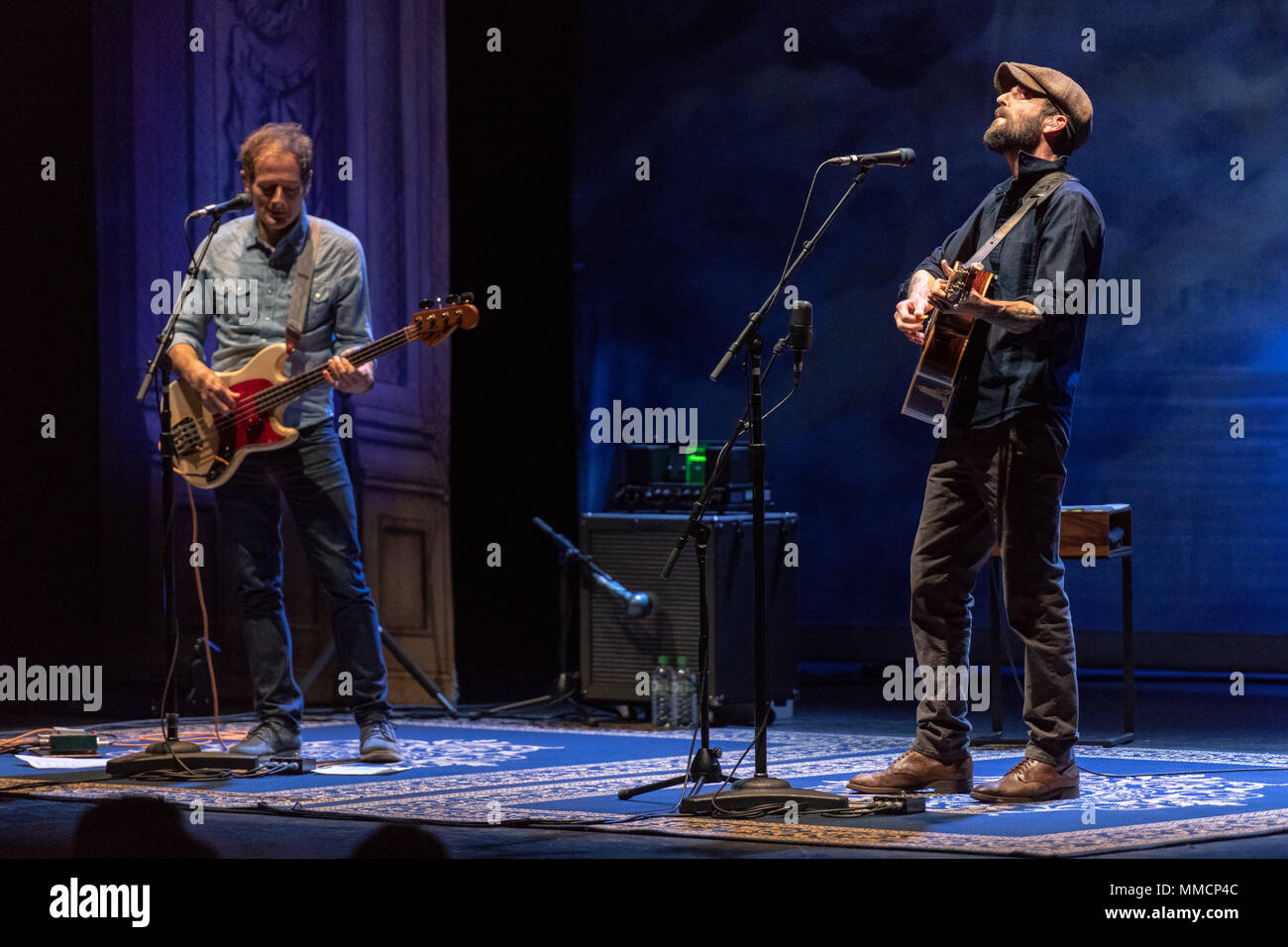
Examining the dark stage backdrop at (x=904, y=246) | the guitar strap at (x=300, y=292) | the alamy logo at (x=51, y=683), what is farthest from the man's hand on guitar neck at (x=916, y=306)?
the alamy logo at (x=51, y=683)

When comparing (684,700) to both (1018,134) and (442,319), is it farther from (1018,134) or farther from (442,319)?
(1018,134)

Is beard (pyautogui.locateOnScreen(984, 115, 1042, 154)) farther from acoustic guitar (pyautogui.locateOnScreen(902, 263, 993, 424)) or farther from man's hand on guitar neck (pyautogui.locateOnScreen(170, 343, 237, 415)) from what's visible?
man's hand on guitar neck (pyautogui.locateOnScreen(170, 343, 237, 415))

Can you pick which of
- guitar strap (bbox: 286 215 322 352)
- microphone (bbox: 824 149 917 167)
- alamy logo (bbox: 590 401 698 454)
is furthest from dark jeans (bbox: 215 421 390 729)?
alamy logo (bbox: 590 401 698 454)

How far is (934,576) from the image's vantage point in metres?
4.56

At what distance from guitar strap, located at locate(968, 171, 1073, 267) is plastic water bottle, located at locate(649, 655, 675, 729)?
2.87 metres

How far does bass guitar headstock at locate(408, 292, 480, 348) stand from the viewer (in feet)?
17.5

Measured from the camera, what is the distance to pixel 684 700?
6875 millimetres

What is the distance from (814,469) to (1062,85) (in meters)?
4.88

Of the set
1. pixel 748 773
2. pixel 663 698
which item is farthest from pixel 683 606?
pixel 748 773

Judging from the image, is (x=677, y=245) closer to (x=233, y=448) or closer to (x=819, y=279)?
(x=819, y=279)

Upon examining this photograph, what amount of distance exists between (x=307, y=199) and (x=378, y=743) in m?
2.98
